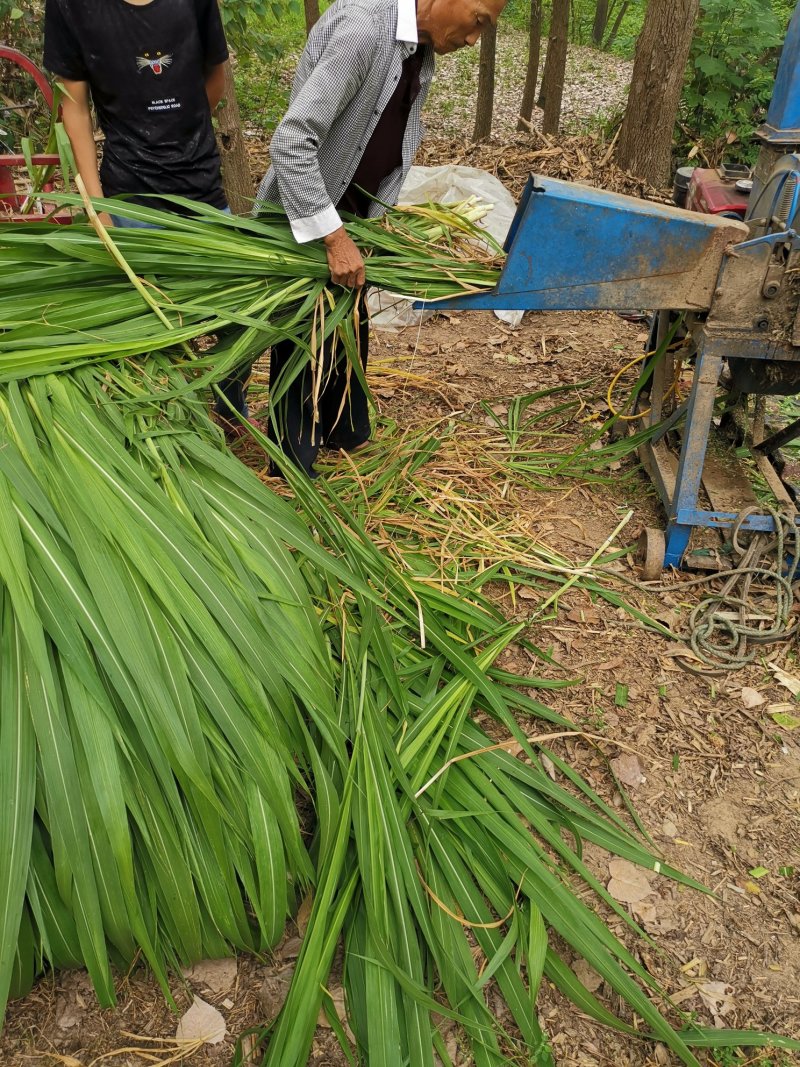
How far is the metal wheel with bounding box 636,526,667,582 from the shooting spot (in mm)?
2795

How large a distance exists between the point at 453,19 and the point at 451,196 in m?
2.52

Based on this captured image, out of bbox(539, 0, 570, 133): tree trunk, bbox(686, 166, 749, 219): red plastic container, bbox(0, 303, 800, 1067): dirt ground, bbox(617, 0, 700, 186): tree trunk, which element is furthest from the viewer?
bbox(539, 0, 570, 133): tree trunk

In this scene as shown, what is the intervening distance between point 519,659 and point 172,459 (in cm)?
118

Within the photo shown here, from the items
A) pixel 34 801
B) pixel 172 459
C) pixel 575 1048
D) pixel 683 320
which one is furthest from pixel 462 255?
pixel 575 1048

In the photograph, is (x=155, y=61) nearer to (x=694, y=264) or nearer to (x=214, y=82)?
(x=214, y=82)

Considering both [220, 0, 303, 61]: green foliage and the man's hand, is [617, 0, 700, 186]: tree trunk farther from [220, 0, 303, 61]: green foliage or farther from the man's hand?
the man's hand

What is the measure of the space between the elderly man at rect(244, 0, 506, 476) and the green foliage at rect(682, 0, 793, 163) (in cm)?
459

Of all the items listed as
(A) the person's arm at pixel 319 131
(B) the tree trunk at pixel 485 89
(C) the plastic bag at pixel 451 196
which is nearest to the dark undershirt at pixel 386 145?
(A) the person's arm at pixel 319 131

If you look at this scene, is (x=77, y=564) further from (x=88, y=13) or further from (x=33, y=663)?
(x=88, y=13)

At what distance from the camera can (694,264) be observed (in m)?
2.46

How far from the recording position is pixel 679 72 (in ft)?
17.5

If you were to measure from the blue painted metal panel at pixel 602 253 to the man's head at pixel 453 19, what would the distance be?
43cm

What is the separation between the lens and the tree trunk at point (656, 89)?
5195 millimetres

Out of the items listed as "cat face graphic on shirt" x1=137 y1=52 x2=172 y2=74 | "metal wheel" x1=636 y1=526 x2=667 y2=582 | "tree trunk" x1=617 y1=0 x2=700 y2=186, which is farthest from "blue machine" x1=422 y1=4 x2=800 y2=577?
"tree trunk" x1=617 y1=0 x2=700 y2=186
